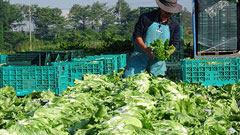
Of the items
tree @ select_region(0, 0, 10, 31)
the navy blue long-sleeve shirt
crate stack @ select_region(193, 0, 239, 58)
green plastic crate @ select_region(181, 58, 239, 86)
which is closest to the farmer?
the navy blue long-sleeve shirt

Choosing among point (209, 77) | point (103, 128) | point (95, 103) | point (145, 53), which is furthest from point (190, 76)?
point (103, 128)

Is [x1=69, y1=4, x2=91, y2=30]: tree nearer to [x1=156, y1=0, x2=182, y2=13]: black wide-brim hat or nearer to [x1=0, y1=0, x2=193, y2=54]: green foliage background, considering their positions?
[x1=0, y1=0, x2=193, y2=54]: green foliage background

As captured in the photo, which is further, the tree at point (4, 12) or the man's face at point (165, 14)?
the tree at point (4, 12)

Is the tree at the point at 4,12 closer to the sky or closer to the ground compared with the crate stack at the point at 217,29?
closer to the sky

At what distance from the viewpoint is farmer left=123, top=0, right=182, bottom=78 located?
220 inches

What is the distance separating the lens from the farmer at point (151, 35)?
18.3ft

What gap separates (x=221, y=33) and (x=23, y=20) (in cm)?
6147

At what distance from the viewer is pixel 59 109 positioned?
3.10m

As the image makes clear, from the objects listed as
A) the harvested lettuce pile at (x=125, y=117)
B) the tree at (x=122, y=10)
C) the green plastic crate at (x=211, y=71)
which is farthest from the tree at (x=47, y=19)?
the harvested lettuce pile at (x=125, y=117)

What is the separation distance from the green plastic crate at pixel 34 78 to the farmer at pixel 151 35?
1.39 m

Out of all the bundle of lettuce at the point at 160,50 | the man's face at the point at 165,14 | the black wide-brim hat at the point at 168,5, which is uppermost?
the black wide-brim hat at the point at 168,5

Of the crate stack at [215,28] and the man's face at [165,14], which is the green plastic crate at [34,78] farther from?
the crate stack at [215,28]

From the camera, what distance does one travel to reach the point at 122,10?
213ft

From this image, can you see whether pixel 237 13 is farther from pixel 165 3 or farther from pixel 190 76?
pixel 165 3
